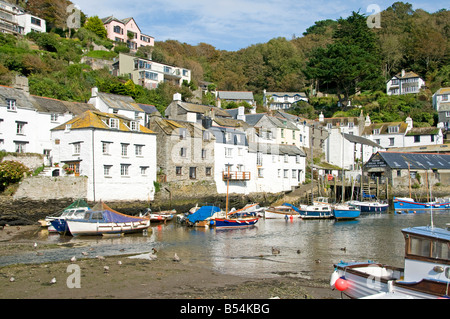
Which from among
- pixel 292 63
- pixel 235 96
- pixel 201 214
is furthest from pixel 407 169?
pixel 292 63

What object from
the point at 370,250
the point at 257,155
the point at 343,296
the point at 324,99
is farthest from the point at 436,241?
the point at 324,99

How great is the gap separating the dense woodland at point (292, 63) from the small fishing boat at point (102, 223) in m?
25.4

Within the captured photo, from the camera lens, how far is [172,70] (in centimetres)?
7625

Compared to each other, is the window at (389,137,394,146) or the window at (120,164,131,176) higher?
the window at (389,137,394,146)

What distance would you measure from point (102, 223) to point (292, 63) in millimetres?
90304

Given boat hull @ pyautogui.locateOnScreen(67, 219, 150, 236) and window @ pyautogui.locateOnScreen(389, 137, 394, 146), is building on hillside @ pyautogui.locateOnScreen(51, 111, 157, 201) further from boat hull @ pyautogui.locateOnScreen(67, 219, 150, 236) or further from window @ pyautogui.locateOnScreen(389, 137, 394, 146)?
window @ pyautogui.locateOnScreen(389, 137, 394, 146)

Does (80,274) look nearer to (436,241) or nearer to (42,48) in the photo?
(436,241)

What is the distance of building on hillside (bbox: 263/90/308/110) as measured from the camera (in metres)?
97.9

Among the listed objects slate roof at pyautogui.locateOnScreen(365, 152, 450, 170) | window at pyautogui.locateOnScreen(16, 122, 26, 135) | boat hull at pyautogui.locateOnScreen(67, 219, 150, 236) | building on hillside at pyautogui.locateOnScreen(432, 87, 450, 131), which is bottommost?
boat hull at pyautogui.locateOnScreen(67, 219, 150, 236)

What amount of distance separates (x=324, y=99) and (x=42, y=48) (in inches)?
2432

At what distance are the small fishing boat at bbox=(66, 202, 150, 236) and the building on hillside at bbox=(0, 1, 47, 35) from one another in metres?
53.4

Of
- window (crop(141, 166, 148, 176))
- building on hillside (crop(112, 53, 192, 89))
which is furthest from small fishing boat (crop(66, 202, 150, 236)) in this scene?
building on hillside (crop(112, 53, 192, 89))

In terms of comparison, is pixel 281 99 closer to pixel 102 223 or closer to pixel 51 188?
pixel 51 188

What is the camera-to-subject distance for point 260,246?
26.1 m
